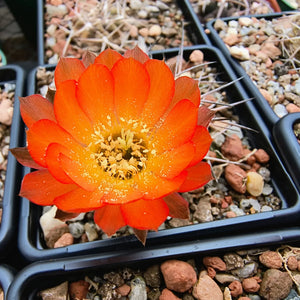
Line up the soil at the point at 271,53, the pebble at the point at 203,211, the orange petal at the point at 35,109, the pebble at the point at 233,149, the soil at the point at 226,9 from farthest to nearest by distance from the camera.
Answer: the soil at the point at 226,9 < the soil at the point at 271,53 < the pebble at the point at 233,149 < the pebble at the point at 203,211 < the orange petal at the point at 35,109

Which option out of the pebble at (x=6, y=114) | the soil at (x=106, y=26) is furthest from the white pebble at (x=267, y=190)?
the pebble at (x=6, y=114)

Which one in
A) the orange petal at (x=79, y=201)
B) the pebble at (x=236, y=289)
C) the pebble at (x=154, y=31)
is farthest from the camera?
the pebble at (x=154, y=31)

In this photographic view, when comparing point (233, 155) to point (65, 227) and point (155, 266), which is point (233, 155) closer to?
point (155, 266)

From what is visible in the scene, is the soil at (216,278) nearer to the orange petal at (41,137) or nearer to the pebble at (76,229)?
the pebble at (76,229)

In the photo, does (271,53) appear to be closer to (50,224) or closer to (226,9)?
(226,9)

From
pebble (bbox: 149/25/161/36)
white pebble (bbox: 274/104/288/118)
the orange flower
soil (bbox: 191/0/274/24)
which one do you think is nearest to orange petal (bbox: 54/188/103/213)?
the orange flower

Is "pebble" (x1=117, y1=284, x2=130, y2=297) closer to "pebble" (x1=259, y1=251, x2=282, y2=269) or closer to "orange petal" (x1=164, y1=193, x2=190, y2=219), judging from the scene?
"orange petal" (x1=164, y1=193, x2=190, y2=219)

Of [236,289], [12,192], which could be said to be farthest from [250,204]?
[12,192]

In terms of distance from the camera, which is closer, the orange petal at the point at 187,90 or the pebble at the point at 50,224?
the orange petal at the point at 187,90

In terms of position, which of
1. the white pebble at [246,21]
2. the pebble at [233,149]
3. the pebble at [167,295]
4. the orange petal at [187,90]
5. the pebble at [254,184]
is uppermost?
the orange petal at [187,90]
